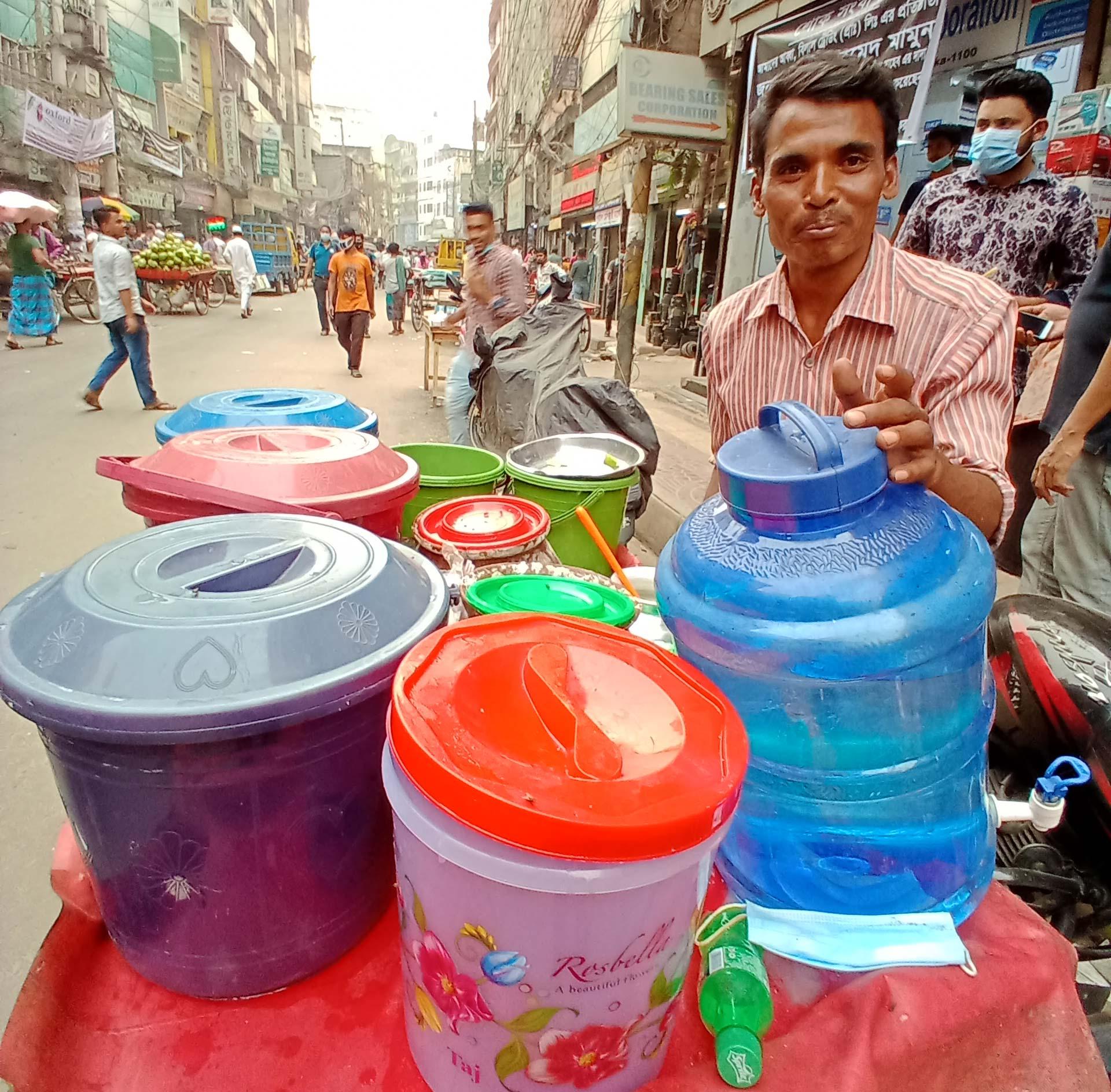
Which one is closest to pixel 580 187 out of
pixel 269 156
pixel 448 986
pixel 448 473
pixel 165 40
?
pixel 165 40

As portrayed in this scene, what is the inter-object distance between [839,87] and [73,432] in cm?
756

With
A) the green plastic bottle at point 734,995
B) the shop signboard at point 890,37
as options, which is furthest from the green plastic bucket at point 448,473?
the shop signboard at point 890,37

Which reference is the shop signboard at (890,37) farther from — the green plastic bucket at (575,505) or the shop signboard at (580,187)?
the shop signboard at (580,187)

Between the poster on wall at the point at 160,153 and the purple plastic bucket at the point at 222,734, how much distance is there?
33082 mm

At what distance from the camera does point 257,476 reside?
1.48 m

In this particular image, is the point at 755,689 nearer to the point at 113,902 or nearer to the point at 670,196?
the point at 113,902

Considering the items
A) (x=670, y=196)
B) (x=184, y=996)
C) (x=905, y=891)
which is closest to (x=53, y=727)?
(x=184, y=996)

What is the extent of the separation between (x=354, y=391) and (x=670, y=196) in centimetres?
924

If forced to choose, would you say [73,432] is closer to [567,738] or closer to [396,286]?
[567,738]

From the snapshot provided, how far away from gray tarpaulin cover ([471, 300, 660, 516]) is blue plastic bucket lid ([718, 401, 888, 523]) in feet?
7.31

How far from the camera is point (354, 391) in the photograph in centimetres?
932

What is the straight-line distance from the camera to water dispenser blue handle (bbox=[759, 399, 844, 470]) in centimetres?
106

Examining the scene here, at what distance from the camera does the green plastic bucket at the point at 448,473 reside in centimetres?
224

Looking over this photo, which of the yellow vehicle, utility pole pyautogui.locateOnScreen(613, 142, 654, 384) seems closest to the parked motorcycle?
utility pole pyautogui.locateOnScreen(613, 142, 654, 384)
